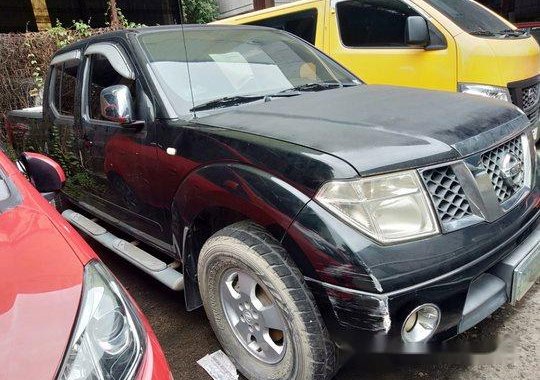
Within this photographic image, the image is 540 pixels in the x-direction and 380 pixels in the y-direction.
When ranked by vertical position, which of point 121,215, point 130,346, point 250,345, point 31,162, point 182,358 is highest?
point 31,162

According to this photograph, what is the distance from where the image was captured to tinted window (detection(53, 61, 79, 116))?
3.62m

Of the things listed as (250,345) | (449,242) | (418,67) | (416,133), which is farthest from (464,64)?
(250,345)

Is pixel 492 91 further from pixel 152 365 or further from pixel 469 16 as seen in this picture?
pixel 152 365

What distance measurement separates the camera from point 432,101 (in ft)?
7.84

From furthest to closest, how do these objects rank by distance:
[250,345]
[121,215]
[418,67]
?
[418,67]
[121,215]
[250,345]

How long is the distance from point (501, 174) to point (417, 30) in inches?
95.9

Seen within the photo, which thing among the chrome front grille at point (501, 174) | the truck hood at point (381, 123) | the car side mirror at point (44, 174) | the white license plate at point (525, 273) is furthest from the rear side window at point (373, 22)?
the car side mirror at point (44, 174)

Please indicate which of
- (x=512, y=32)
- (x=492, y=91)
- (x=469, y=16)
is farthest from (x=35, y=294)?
(x=512, y=32)

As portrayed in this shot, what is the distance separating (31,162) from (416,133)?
1.92 metres

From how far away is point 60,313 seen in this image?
50.0 inches

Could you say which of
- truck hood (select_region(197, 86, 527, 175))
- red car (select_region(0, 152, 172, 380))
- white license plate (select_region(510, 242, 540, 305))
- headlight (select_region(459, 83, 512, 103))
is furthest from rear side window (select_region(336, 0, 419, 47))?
red car (select_region(0, 152, 172, 380))

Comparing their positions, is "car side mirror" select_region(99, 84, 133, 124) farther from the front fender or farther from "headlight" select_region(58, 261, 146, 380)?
"headlight" select_region(58, 261, 146, 380)

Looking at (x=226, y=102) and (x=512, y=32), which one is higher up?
(x=512, y=32)

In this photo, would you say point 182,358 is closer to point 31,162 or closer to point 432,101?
point 31,162
